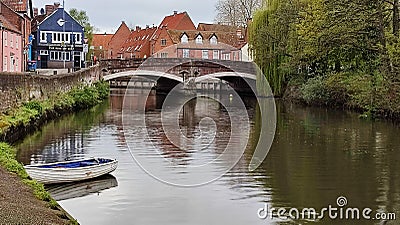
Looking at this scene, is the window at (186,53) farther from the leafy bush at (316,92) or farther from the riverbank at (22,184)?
the riverbank at (22,184)

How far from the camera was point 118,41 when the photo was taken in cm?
9206

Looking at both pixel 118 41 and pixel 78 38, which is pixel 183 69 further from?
pixel 118 41

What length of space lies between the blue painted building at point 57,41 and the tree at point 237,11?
54.5ft

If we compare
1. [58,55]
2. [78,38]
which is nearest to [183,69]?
[78,38]

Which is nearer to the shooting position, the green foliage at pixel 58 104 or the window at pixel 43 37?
the green foliage at pixel 58 104

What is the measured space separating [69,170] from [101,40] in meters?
85.4

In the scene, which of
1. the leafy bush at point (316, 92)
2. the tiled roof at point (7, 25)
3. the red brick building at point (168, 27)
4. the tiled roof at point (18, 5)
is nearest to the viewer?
the tiled roof at point (7, 25)

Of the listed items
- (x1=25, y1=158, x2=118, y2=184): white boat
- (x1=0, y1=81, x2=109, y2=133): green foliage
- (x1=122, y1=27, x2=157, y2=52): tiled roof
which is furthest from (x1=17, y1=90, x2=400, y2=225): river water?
(x1=122, y1=27, x2=157, y2=52): tiled roof

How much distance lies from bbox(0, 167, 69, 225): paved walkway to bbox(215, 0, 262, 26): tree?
56.4 m

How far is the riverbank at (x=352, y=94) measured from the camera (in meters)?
31.1

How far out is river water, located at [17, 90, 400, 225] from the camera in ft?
43.0

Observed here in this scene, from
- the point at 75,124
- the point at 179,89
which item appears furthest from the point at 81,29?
the point at 75,124

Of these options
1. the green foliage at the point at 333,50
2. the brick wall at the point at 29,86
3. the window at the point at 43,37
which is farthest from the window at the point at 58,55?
the green foliage at the point at 333,50

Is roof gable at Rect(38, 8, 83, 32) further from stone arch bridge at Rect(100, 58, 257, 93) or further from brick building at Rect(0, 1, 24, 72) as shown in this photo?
brick building at Rect(0, 1, 24, 72)
